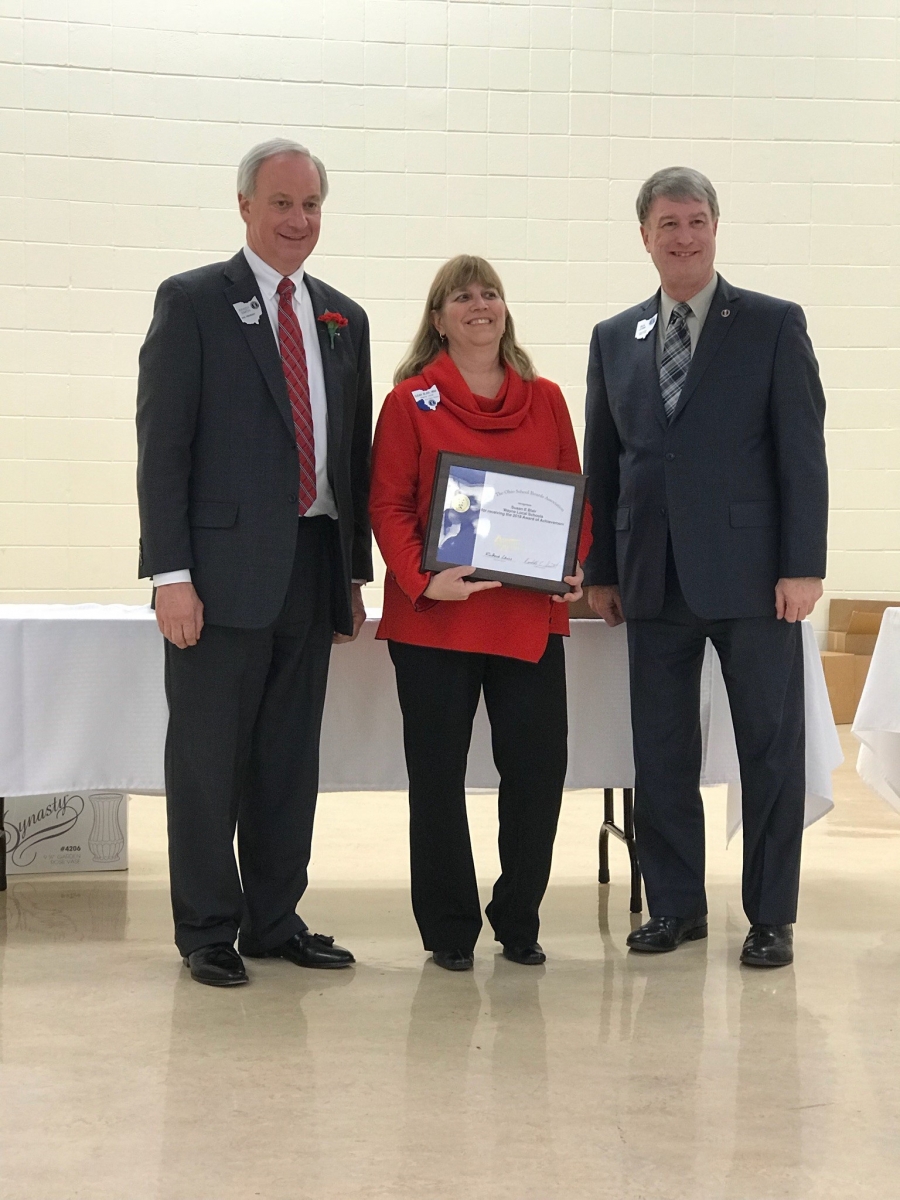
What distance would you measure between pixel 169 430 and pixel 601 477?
1031mm

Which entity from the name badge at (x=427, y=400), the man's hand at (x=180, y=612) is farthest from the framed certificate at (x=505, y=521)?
the man's hand at (x=180, y=612)

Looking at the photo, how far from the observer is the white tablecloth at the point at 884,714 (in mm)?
3322

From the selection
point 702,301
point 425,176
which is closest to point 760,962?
point 702,301

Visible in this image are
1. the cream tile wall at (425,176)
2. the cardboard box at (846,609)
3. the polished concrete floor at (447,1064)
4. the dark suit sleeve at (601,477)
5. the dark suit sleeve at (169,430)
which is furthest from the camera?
the cardboard box at (846,609)

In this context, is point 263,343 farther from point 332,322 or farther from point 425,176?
point 425,176

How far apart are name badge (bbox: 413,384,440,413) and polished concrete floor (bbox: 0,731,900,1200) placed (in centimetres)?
122

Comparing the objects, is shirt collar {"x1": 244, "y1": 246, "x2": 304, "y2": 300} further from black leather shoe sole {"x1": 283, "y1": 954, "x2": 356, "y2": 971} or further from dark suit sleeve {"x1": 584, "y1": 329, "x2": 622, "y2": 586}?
black leather shoe sole {"x1": 283, "y1": 954, "x2": 356, "y2": 971}

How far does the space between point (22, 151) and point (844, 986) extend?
522cm

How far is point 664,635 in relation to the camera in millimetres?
2988

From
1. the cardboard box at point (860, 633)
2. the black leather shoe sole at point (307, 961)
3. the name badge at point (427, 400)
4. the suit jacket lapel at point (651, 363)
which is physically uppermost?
the suit jacket lapel at point (651, 363)

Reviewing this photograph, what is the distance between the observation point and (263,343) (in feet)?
8.93

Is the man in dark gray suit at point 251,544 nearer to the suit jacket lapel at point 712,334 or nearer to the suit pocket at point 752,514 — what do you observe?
the suit jacket lapel at point 712,334

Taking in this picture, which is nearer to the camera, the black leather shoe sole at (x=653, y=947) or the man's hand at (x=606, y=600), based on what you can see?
the black leather shoe sole at (x=653, y=947)

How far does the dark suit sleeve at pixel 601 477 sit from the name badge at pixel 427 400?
471 millimetres
